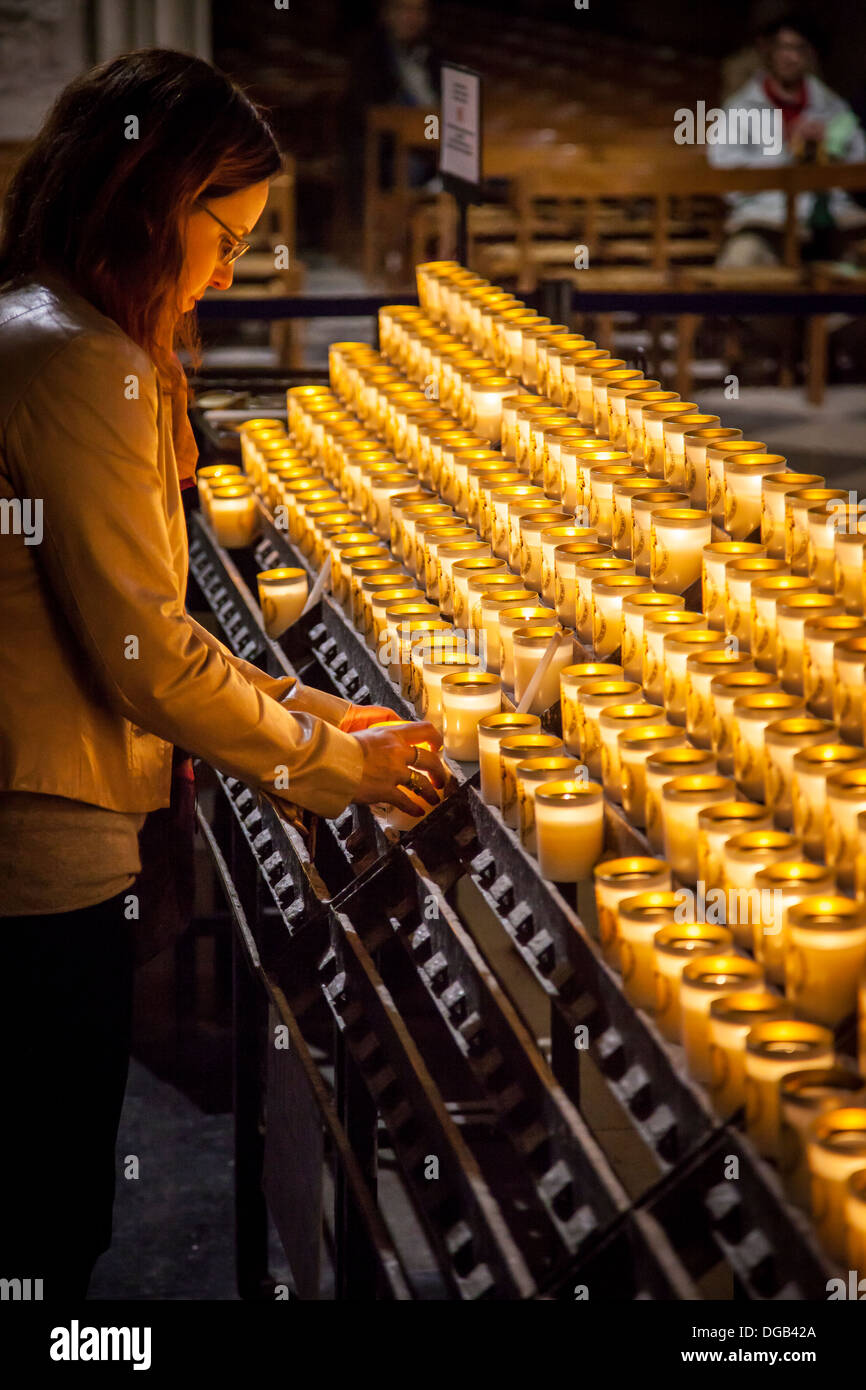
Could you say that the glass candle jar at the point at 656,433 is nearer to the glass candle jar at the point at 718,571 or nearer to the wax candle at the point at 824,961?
the glass candle jar at the point at 718,571

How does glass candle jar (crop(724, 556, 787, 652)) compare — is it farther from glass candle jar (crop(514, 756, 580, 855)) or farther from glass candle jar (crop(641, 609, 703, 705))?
glass candle jar (crop(514, 756, 580, 855))

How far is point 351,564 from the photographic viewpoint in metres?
2.96

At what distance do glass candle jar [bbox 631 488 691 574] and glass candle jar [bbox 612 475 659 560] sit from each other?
0.06 feet

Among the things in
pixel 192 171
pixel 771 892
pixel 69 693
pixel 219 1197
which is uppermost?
pixel 192 171

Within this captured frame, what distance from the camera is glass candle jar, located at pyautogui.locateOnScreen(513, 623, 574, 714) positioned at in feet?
7.75

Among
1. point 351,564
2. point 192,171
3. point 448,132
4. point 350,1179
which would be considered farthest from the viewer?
point 448,132

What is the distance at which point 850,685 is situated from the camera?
1.90 meters

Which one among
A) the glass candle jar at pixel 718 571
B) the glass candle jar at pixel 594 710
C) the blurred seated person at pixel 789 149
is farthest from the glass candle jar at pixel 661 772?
the blurred seated person at pixel 789 149

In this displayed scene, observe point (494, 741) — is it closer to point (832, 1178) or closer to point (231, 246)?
point (231, 246)

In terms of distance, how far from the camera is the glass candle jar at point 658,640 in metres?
2.20

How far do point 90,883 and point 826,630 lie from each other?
791 millimetres

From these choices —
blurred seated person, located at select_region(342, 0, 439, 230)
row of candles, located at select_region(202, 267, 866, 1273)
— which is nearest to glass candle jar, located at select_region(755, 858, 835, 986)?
row of candles, located at select_region(202, 267, 866, 1273)
